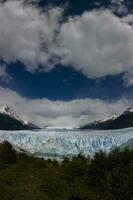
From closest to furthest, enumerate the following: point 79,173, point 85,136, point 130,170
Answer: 1. point 130,170
2. point 79,173
3. point 85,136

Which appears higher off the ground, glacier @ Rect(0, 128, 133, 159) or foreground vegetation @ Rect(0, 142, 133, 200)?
glacier @ Rect(0, 128, 133, 159)

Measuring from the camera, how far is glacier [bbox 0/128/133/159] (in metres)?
178

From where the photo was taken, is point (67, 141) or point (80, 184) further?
point (67, 141)

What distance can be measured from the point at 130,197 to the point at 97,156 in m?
17.0

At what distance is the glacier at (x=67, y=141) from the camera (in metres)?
178

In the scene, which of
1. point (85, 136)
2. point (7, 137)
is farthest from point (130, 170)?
point (7, 137)

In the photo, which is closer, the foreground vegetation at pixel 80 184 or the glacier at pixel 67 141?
the foreground vegetation at pixel 80 184

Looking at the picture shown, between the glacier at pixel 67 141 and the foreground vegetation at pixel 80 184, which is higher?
the glacier at pixel 67 141

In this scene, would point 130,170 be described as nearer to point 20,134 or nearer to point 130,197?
point 130,197

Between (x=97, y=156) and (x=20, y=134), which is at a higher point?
(x=20, y=134)

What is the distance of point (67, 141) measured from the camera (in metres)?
183

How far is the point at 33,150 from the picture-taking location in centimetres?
19325

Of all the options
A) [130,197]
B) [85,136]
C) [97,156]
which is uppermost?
[85,136]

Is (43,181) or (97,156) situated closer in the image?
(43,181)
